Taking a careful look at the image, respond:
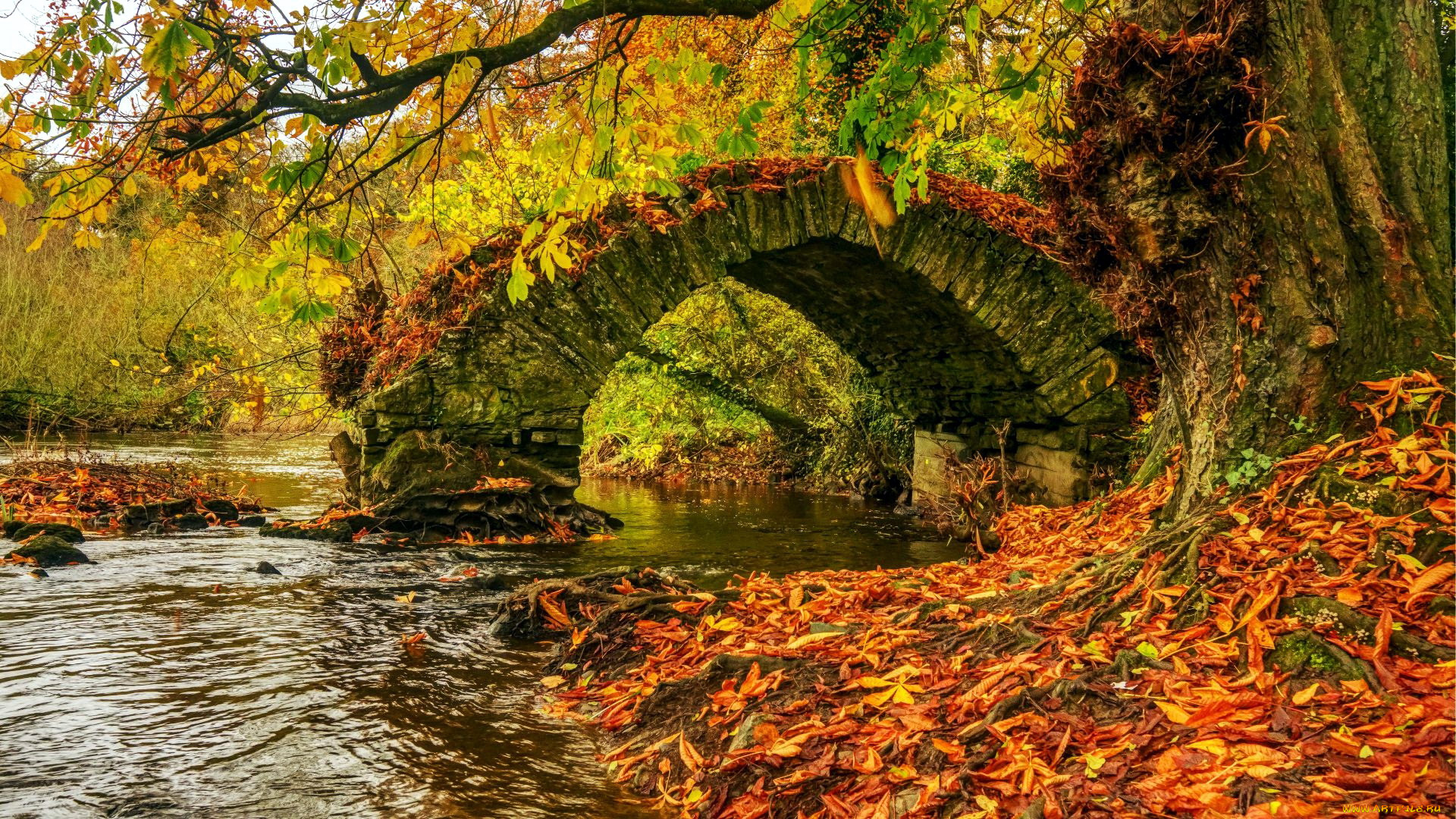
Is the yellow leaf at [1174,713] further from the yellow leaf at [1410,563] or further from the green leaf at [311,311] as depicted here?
the green leaf at [311,311]

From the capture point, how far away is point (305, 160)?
3172 millimetres

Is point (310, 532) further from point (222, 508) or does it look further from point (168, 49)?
point (168, 49)

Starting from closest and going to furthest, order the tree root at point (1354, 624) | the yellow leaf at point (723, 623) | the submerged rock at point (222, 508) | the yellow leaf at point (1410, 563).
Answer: the tree root at point (1354, 624) < the yellow leaf at point (1410, 563) < the yellow leaf at point (723, 623) < the submerged rock at point (222, 508)

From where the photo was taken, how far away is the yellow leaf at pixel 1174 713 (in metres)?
2.31

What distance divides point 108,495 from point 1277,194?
36.6 ft

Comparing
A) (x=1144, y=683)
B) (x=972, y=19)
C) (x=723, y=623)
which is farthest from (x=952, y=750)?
(x=972, y=19)

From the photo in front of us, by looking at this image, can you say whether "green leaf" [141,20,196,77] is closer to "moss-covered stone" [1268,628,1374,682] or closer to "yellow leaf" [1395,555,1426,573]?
"moss-covered stone" [1268,628,1374,682]

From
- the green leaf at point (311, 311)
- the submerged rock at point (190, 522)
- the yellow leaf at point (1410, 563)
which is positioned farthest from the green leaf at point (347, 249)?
the submerged rock at point (190, 522)

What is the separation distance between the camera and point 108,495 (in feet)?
32.4

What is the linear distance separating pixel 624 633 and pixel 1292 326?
10.5 ft

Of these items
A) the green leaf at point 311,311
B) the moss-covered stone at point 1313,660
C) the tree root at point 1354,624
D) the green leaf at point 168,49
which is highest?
the green leaf at point 168,49

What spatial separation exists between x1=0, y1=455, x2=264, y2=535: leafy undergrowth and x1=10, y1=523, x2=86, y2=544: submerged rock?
292 mm

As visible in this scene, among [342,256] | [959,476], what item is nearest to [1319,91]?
[342,256]

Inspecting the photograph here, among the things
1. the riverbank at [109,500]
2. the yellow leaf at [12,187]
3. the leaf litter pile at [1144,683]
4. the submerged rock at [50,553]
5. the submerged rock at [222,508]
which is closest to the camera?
the leaf litter pile at [1144,683]
